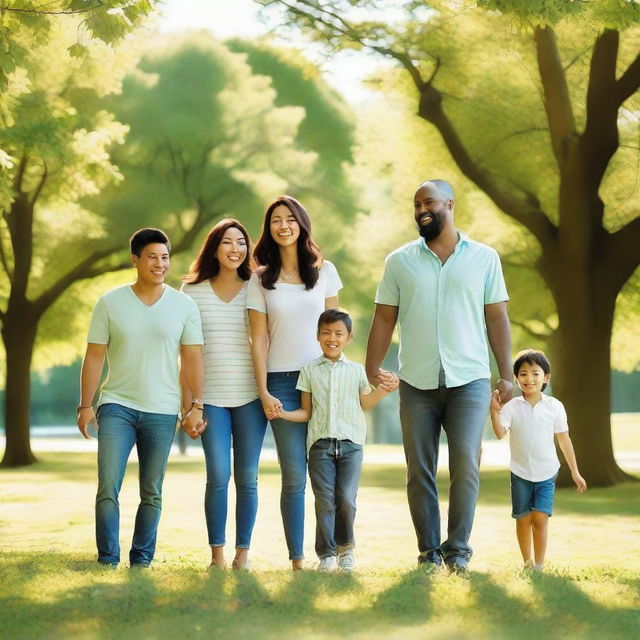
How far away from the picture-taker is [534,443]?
26.6ft

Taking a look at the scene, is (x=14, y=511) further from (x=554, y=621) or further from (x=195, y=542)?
(x=554, y=621)

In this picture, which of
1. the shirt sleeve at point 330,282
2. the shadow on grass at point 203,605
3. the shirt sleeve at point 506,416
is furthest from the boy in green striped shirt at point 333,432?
the shirt sleeve at point 506,416

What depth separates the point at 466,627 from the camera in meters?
5.75

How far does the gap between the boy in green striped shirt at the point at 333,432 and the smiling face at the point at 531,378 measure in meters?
1.17

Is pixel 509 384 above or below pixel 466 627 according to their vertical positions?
above

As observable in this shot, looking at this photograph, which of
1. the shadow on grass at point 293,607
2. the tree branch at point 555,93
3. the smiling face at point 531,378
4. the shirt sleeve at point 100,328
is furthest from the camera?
the tree branch at point 555,93

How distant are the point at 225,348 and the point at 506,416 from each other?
1954 millimetres

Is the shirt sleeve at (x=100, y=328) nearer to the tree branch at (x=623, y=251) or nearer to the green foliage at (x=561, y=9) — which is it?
the green foliage at (x=561, y=9)

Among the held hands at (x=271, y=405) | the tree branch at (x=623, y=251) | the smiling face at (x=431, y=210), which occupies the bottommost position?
the held hands at (x=271, y=405)

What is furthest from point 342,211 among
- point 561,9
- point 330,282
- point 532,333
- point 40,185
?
point 330,282

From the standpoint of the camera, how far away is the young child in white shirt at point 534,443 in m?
8.12

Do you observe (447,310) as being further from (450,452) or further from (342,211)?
(342,211)

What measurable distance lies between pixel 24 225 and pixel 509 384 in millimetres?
19684

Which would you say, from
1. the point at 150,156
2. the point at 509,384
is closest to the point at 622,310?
the point at 150,156
